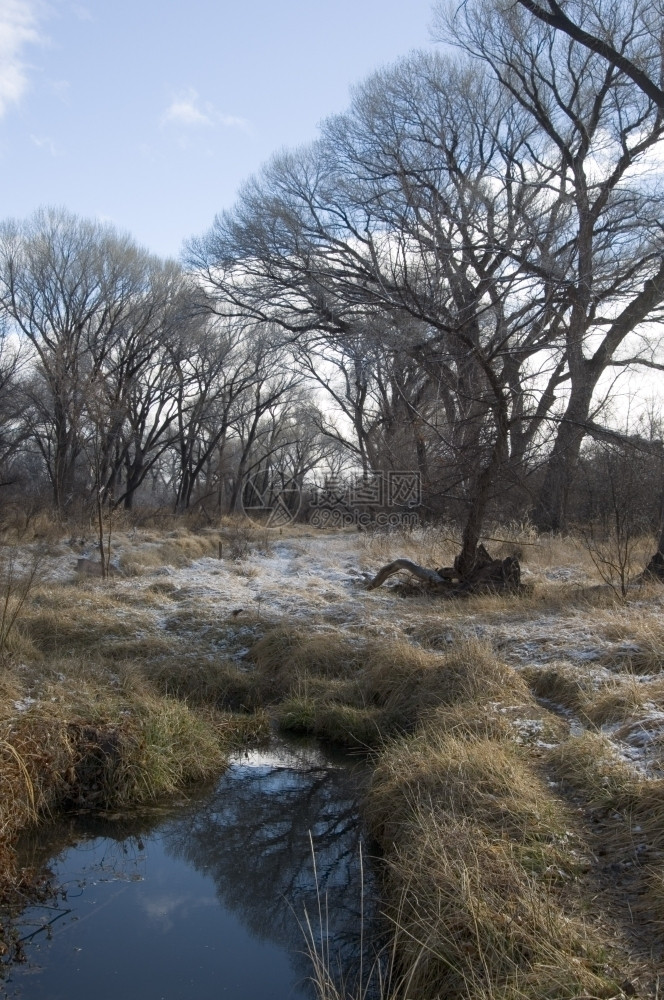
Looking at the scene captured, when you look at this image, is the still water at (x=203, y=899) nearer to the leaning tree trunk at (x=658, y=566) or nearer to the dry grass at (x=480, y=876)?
the dry grass at (x=480, y=876)

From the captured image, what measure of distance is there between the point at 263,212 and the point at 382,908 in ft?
59.0

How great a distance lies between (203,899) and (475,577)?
25.1ft

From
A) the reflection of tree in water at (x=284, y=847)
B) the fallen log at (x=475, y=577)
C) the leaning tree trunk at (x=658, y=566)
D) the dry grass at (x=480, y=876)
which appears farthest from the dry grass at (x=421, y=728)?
the leaning tree trunk at (x=658, y=566)

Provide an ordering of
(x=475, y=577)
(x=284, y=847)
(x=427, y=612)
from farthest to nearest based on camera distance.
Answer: (x=475, y=577)
(x=427, y=612)
(x=284, y=847)

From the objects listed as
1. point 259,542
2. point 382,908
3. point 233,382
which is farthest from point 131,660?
point 233,382

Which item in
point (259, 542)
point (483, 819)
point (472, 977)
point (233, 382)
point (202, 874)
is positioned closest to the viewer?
point (472, 977)

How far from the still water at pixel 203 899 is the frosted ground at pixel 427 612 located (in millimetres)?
1501

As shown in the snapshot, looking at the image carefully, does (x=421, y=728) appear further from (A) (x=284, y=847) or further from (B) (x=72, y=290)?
(B) (x=72, y=290)

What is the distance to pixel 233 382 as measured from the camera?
33.5 metres

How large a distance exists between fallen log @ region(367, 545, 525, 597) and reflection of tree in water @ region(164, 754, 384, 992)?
510 centimetres

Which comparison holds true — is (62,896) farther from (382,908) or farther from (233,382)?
(233,382)

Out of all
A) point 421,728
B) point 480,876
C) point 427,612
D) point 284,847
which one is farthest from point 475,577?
point 480,876

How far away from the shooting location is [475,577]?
11766 mm

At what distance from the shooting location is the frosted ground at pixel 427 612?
619 cm
